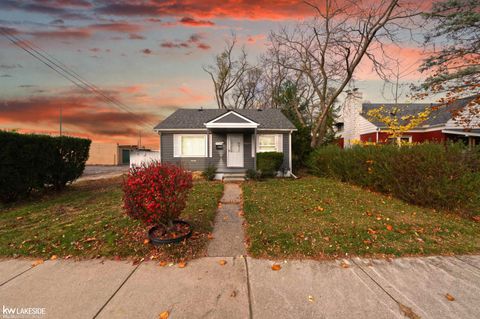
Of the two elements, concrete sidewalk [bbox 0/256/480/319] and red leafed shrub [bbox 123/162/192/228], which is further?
red leafed shrub [bbox 123/162/192/228]

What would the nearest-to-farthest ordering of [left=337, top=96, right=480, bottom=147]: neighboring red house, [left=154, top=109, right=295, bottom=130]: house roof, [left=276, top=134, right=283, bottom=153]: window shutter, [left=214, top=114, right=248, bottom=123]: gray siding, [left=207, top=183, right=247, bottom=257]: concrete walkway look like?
[left=207, top=183, right=247, bottom=257]: concrete walkway, [left=214, top=114, right=248, bottom=123]: gray siding, [left=154, top=109, right=295, bottom=130]: house roof, [left=276, top=134, right=283, bottom=153]: window shutter, [left=337, top=96, right=480, bottom=147]: neighboring red house

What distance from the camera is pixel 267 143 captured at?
1382cm

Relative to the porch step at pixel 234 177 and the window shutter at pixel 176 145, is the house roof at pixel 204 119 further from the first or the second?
the porch step at pixel 234 177

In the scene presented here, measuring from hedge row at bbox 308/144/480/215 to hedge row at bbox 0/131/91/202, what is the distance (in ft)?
40.4

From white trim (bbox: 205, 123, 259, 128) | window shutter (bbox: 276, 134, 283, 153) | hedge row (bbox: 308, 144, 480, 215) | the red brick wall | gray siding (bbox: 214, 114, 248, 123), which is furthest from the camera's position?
the red brick wall

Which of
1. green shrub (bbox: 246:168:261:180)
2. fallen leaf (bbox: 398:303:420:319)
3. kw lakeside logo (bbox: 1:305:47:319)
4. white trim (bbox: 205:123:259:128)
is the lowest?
kw lakeside logo (bbox: 1:305:47:319)

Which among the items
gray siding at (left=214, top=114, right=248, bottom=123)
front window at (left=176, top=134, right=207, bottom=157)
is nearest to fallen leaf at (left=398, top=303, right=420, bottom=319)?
gray siding at (left=214, top=114, right=248, bottom=123)

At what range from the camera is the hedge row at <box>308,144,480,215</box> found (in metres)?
5.50

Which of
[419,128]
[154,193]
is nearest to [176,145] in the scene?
[154,193]

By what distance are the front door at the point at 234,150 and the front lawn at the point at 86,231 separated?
6.35m

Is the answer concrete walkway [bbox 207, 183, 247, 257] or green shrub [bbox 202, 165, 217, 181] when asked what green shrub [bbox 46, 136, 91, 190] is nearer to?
green shrub [bbox 202, 165, 217, 181]

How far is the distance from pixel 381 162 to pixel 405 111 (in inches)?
718

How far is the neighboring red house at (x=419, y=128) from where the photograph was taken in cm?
1474

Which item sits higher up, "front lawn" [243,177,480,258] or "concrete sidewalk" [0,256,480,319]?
"front lawn" [243,177,480,258]
